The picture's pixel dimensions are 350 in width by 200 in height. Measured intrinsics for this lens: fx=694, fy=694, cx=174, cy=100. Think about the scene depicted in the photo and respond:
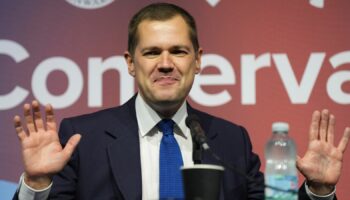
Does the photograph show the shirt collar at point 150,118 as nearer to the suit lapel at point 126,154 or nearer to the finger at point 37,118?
the suit lapel at point 126,154

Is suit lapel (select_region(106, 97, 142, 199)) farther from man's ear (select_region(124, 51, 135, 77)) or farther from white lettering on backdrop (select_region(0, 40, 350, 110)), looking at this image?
white lettering on backdrop (select_region(0, 40, 350, 110))

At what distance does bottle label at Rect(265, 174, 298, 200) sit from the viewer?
2043 millimetres

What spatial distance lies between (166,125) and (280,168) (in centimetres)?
56

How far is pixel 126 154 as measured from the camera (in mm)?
2760

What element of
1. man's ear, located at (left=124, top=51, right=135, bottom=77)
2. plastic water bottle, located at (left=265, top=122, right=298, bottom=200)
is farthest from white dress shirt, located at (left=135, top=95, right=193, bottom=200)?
plastic water bottle, located at (left=265, top=122, right=298, bottom=200)

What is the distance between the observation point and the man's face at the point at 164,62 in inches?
110

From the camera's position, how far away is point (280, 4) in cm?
369

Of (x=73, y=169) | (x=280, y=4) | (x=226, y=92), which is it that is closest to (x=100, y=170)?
(x=73, y=169)

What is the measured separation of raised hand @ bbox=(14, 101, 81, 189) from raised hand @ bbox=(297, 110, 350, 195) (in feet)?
2.84

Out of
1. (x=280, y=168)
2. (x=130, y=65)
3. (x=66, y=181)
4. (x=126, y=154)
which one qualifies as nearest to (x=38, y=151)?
(x=66, y=181)

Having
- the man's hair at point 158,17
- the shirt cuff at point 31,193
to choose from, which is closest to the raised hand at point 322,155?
the man's hair at point 158,17

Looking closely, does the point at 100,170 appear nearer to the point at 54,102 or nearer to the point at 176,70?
the point at 176,70

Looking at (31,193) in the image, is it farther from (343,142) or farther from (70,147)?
(343,142)

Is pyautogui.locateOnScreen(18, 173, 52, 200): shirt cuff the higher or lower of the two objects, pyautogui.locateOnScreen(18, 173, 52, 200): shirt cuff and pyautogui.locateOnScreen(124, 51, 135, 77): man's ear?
the lower
